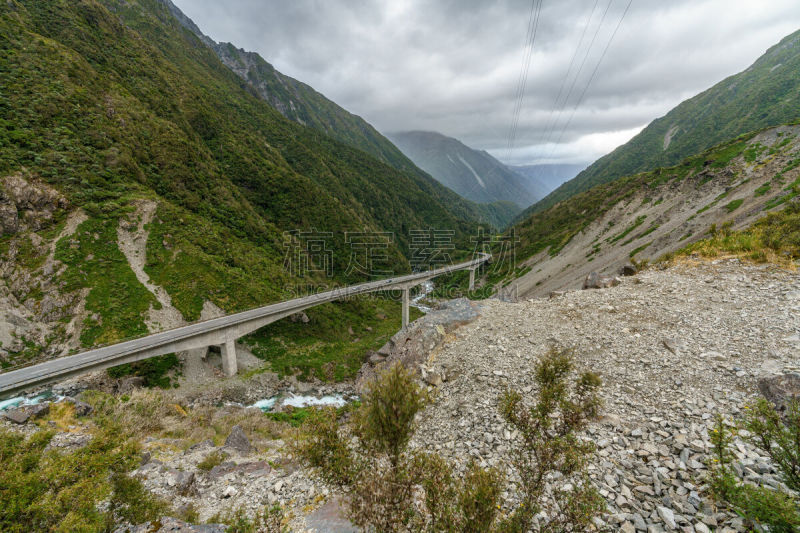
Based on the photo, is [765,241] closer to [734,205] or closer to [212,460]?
[734,205]

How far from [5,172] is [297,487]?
47.1 metres

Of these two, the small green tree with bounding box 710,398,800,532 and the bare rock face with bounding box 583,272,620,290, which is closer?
the small green tree with bounding box 710,398,800,532

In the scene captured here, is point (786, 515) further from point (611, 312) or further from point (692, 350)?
point (611, 312)

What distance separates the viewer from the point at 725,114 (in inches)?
4806

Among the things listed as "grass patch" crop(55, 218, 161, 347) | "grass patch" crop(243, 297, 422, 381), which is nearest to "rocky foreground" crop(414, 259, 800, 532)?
"grass patch" crop(243, 297, 422, 381)

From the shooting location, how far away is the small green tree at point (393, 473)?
523 centimetres

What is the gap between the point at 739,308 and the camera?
40.3 ft

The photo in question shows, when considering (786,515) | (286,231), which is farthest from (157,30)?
(786,515)

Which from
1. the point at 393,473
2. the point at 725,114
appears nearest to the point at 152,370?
the point at 393,473

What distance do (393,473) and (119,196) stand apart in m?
50.0

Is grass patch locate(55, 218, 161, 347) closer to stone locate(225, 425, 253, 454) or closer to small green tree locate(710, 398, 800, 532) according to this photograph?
stone locate(225, 425, 253, 454)

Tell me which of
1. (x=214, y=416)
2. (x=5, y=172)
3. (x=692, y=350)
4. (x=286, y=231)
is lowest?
(x=214, y=416)

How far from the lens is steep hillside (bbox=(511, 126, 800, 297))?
26.4m

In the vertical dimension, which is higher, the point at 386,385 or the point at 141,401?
the point at 386,385
